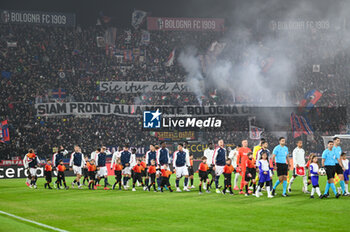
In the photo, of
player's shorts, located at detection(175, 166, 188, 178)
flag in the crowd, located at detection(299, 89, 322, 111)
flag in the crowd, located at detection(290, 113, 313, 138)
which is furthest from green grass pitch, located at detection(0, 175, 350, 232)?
flag in the crowd, located at detection(299, 89, 322, 111)

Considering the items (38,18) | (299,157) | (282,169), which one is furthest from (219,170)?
(38,18)

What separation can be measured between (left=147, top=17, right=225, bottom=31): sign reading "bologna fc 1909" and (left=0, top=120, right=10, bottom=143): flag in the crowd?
78.2 feet

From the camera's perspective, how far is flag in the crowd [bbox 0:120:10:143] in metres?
45.0

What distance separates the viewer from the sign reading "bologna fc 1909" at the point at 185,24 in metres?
62.9

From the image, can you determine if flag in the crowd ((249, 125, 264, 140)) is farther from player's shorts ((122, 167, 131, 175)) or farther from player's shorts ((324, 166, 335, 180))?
player's shorts ((324, 166, 335, 180))

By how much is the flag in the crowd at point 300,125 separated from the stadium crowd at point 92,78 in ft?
4.13

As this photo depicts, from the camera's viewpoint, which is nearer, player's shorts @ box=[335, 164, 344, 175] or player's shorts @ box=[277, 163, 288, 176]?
player's shorts @ box=[335, 164, 344, 175]

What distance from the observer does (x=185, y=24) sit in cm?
6344

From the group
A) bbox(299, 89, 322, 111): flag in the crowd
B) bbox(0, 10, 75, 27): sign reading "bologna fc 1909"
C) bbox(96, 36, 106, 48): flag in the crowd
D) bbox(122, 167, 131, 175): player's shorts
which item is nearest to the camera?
bbox(122, 167, 131, 175): player's shorts

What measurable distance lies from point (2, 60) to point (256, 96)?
27427 millimetres

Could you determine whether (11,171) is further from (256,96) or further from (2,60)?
(256,96)

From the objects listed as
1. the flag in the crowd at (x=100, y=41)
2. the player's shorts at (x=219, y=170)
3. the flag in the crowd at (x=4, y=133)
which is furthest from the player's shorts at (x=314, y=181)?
the flag in the crowd at (x=100, y=41)

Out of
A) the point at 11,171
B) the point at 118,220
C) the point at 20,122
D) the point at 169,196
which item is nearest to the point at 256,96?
the point at 20,122

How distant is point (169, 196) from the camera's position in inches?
843
